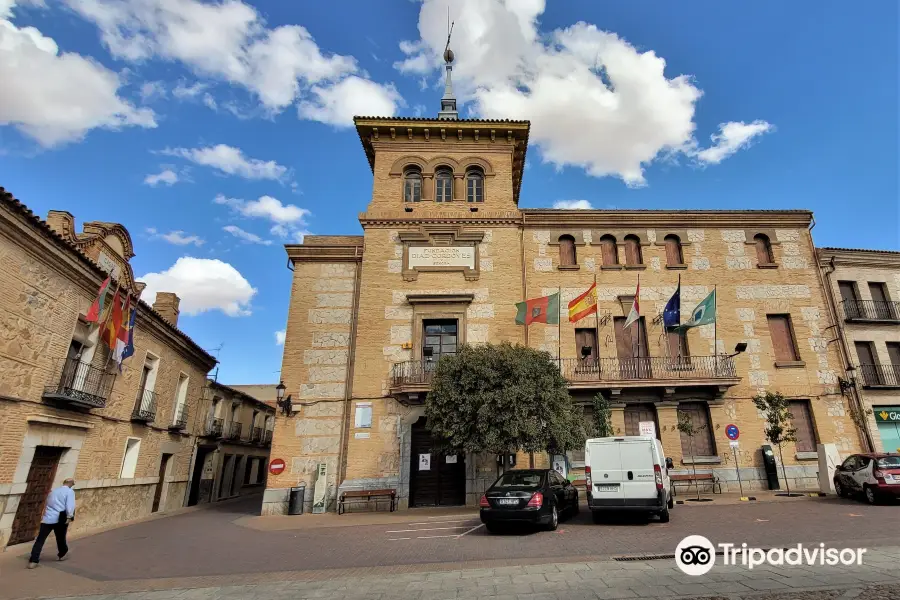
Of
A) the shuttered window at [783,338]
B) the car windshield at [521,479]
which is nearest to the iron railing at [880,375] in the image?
the shuttered window at [783,338]

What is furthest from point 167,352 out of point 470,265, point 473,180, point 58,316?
point 473,180

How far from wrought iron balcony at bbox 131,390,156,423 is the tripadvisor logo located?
57.4 ft

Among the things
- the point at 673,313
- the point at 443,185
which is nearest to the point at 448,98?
the point at 443,185

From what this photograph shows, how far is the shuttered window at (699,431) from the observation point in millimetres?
17562

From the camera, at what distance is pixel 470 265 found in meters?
19.3

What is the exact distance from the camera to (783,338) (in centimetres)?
1912

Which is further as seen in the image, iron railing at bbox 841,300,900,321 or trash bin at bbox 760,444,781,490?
iron railing at bbox 841,300,900,321

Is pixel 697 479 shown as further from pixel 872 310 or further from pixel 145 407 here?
pixel 145 407

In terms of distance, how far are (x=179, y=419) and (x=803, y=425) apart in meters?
26.2

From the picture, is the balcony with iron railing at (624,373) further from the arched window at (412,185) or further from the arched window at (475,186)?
the arched window at (475,186)

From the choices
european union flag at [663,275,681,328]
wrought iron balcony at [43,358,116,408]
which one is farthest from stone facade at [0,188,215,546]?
european union flag at [663,275,681,328]

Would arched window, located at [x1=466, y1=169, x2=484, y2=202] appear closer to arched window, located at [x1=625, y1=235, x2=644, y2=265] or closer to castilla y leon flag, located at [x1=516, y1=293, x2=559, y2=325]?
castilla y leon flag, located at [x1=516, y1=293, x2=559, y2=325]

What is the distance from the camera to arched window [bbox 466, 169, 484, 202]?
20.8 meters

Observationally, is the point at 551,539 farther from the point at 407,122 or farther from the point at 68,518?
the point at 407,122
